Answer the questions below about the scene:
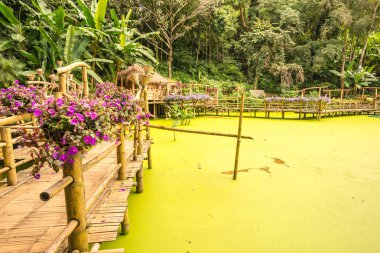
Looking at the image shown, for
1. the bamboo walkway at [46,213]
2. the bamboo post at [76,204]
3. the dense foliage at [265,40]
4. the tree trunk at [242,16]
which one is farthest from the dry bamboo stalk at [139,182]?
the tree trunk at [242,16]

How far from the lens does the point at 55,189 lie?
1.08 m

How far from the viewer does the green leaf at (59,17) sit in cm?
483

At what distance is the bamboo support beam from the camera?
1040mm

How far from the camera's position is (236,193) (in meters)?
3.18

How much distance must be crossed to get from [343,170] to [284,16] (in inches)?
541

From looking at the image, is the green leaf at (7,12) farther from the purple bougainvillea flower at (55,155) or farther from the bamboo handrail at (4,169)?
the purple bougainvillea flower at (55,155)

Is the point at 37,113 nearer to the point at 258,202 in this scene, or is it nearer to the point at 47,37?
the point at 258,202

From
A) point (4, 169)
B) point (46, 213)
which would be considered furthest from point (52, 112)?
point (4, 169)

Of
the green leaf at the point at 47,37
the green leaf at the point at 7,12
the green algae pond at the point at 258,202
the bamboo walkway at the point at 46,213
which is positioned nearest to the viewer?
the bamboo walkway at the point at 46,213

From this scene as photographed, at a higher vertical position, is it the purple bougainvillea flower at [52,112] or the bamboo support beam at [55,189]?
the purple bougainvillea flower at [52,112]

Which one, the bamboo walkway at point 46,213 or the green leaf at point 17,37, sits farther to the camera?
the green leaf at point 17,37

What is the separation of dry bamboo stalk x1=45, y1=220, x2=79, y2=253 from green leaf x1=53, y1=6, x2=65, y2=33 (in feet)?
16.0

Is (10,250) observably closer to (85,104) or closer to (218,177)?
(85,104)

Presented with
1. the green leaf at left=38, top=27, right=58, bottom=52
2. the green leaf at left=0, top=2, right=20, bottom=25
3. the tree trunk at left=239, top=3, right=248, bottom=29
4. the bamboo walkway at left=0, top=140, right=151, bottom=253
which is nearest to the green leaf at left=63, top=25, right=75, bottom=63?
the green leaf at left=38, top=27, right=58, bottom=52
